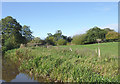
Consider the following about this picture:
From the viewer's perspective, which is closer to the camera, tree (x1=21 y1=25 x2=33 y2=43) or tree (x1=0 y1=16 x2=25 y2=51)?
tree (x1=0 y1=16 x2=25 y2=51)

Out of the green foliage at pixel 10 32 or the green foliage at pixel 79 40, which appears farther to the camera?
the green foliage at pixel 79 40

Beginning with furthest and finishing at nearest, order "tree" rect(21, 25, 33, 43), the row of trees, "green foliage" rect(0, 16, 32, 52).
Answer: the row of trees, "tree" rect(21, 25, 33, 43), "green foliage" rect(0, 16, 32, 52)

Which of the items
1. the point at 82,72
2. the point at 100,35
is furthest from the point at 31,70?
the point at 100,35

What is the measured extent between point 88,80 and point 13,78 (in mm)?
3903

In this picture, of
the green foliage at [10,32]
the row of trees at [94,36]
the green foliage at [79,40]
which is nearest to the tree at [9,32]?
the green foliage at [10,32]

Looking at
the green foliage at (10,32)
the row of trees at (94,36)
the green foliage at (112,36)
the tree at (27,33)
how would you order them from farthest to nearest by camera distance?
the green foliage at (112,36), the row of trees at (94,36), the tree at (27,33), the green foliage at (10,32)

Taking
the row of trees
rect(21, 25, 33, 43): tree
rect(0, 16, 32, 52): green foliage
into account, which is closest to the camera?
rect(0, 16, 32, 52): green foliage

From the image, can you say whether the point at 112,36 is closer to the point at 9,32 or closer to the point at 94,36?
the point at 94,36

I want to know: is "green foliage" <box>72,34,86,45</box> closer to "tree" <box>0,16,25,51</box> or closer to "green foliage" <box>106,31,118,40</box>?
"green foliage" <box>106,31,118,40</box>

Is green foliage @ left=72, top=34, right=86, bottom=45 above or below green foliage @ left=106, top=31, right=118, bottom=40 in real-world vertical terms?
below

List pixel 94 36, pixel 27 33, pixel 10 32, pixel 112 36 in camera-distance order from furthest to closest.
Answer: pixel 94 36, pixel 112 36, pixel 27 33, pixel 10 32

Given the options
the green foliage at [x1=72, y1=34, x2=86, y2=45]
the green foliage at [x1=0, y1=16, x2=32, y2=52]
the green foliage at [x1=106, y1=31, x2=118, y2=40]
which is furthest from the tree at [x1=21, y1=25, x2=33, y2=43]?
the green foliage at [x1=106, y1=31, x2=118, y2=40]

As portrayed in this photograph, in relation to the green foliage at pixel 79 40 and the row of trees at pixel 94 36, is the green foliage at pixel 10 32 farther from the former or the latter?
the row of trees at pixel 94 36

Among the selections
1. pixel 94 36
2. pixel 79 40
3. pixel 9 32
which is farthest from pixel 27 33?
pixel 94 36
